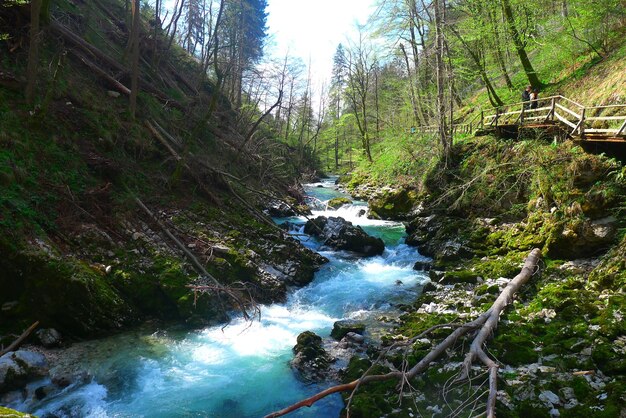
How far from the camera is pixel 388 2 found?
17156 millimetres

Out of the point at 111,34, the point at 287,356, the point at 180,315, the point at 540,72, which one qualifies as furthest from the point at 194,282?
the point at 540,72

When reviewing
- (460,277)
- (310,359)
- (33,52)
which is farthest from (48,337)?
(460,277)

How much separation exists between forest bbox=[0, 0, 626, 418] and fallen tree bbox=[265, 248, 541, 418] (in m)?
0.05

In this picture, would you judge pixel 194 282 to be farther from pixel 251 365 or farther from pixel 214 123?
pixel 214 123

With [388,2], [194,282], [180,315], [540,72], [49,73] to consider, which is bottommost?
[180,315]

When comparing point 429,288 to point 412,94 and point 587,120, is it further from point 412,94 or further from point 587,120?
point 412,94

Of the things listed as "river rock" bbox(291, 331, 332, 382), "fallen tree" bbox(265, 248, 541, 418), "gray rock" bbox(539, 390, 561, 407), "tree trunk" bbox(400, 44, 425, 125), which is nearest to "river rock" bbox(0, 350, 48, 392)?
"fallen tree" bbox(265, 248, 541, 418)

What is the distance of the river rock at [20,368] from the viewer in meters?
5.38

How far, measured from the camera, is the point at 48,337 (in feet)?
21.3

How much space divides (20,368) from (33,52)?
7337mm

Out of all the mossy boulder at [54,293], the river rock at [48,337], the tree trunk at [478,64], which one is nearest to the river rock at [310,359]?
the mossy boulder at [54,293]

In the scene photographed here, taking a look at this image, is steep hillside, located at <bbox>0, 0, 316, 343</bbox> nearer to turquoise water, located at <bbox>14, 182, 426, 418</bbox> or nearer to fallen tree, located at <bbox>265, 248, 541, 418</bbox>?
turquoise water, located at <bbox>14, 182, 426, 418</bbox>

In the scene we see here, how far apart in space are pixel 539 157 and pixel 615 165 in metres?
2.09

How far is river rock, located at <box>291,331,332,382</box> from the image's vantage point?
6699 millimetres
